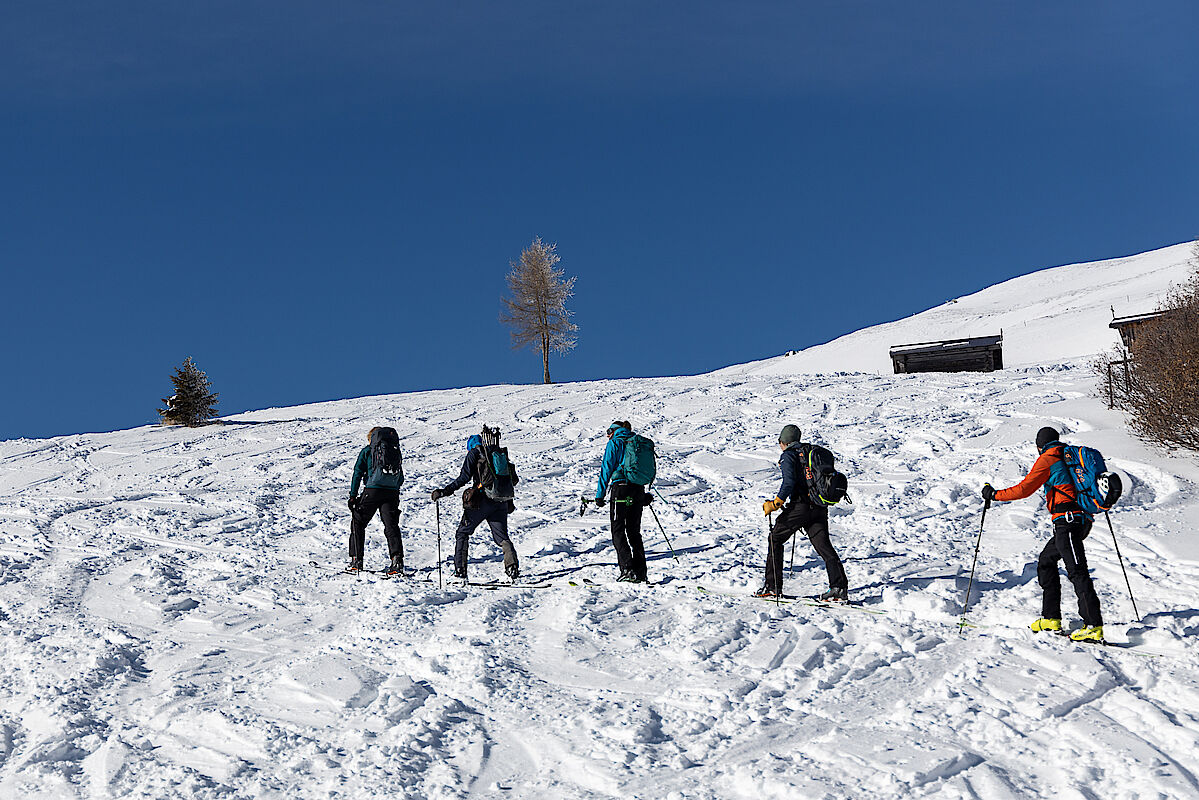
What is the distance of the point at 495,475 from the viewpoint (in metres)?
10.5

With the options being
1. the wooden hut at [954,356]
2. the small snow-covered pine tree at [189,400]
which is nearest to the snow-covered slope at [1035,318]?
the wooden hut at [954,356]

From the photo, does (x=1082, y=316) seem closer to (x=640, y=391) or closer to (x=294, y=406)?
(x=640, y=391)

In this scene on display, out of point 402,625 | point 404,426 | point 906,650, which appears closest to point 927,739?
point 906,650

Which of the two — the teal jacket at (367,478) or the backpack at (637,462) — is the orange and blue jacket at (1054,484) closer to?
the backpack at (637,462)

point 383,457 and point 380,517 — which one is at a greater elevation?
point 383,457

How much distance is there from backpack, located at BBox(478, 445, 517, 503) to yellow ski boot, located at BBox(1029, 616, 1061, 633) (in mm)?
5329

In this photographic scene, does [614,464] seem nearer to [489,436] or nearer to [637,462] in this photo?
[637,462]

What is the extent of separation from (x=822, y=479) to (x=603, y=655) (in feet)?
8.84

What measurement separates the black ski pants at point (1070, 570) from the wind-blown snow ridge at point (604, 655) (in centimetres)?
35

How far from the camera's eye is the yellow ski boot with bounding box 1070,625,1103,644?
721 centimetres

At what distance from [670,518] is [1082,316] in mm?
56855

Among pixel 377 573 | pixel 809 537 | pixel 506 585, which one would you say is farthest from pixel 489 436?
pixel 809 537

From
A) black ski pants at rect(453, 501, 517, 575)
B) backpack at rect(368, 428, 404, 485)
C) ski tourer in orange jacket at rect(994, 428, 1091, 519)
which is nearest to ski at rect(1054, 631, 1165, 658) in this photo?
ski tourer in orange jacket at rect(994, 428, 1091, 519)

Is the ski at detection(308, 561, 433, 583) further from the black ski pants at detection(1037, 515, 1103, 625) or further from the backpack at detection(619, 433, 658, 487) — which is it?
the black ski pants at detection(1037, 515, 1103, 625)
